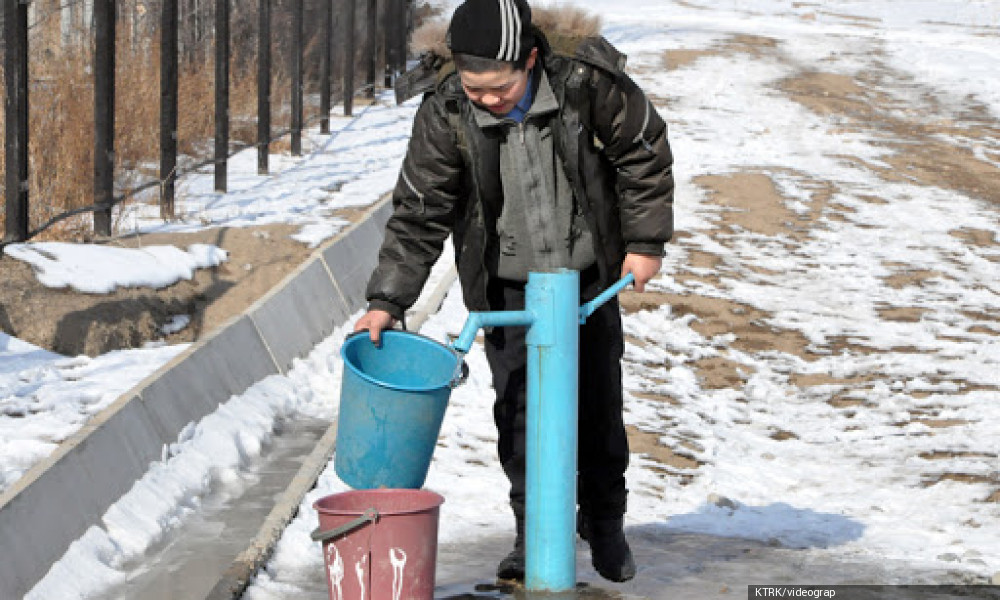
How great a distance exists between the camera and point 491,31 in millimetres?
4230

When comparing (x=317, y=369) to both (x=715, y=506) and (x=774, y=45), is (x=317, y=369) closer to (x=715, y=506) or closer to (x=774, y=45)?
(x=715, y=506)

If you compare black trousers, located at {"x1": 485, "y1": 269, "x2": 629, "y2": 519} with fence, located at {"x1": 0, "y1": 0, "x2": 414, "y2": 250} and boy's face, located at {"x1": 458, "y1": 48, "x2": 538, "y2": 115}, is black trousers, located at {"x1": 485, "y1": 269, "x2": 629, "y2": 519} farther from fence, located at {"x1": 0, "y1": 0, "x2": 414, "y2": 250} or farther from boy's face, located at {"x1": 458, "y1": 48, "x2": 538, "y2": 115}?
fence, located at {"x1": 0, "y1": 0, "x2": 414, "y2": 250}

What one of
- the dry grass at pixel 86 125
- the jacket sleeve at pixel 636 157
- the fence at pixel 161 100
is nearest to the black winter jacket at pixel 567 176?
the jacket sleeve at pixel 636 157

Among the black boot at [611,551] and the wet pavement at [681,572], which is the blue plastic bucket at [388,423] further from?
the black boot at [611,551]

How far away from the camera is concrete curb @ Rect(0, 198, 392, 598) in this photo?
5.04 meters

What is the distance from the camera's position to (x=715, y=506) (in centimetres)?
665

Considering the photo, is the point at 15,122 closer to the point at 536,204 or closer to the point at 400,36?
the point at 536,204

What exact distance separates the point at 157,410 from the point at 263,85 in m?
8.89

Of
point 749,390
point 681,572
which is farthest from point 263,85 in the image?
point 681,572

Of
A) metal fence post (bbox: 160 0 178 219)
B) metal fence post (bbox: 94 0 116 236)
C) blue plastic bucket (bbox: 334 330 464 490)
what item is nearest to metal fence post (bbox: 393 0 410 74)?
metal fence post (bbox: 160 0 178 219)

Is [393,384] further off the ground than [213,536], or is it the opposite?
[393,384]

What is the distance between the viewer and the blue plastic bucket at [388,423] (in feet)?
14.0

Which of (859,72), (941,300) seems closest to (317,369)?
(941,300)

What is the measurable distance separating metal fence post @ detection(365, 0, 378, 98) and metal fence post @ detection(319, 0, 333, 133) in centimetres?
412
